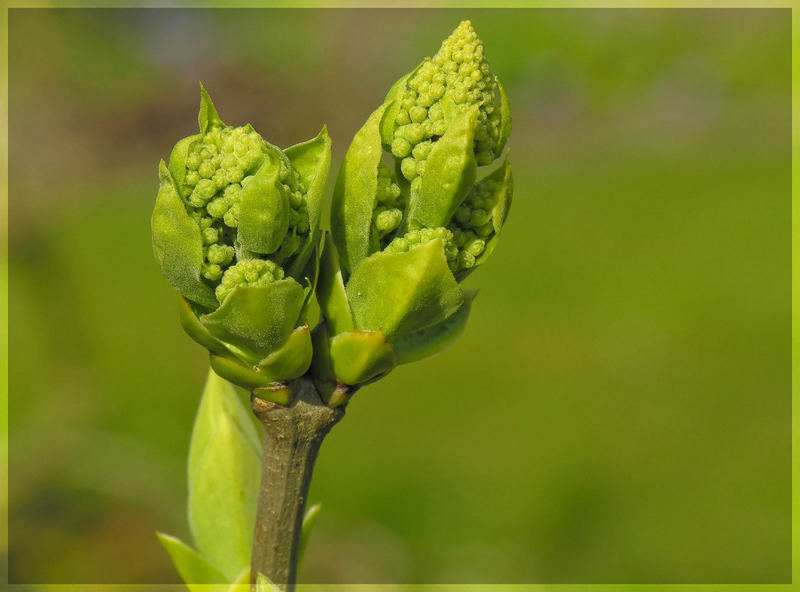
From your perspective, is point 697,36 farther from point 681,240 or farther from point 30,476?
point 30,476

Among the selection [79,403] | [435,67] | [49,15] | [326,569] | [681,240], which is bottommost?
[326,569]

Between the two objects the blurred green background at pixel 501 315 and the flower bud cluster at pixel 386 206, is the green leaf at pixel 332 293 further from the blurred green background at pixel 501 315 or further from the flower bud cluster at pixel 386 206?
the blurred green background at pixel 501 315

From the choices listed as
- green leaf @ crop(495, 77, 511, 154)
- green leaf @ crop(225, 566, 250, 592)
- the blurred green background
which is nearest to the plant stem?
green leaf @ crop(225, 566, 250, 592)

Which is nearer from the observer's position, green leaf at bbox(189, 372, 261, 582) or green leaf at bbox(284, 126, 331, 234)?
green leaf at bbox(284, 126, 331, 234)

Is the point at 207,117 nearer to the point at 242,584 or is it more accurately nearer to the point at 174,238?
the point at 174,238

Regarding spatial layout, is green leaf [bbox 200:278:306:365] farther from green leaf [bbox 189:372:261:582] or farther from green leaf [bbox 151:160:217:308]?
green leaf [bbox 189:372:261:582]

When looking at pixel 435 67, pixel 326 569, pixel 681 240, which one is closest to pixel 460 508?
pixel 326 569
